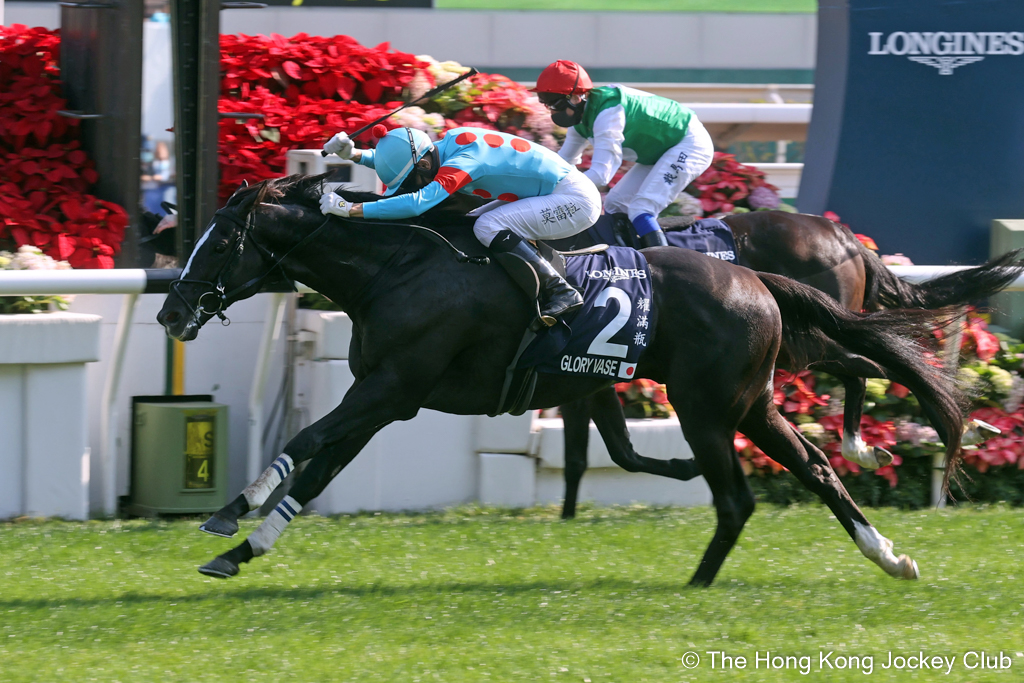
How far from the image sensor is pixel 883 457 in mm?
6422

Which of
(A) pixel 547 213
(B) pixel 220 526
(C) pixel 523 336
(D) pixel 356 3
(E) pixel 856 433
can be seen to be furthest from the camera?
(D) pixel 356 3

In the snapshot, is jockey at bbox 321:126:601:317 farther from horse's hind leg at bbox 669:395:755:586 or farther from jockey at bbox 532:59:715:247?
jockey at bbox 532:59:715:247

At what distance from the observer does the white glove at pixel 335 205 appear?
486cm

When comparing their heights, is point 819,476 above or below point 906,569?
above

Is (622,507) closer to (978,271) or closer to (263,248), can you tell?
(978,271)

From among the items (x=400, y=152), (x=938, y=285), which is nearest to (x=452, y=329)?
(x=400, y=152)

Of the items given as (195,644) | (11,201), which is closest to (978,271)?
(195,644)

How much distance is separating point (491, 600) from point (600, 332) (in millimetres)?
1095

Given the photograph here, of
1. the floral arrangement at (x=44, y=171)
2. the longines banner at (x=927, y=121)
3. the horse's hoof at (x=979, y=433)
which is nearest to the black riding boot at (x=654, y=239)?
the horse's hoof at (x=979, y=433)

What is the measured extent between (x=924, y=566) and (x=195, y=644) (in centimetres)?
295

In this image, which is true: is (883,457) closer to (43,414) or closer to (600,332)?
(600,332)

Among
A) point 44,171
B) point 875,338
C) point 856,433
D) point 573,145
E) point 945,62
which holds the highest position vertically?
point 945,62

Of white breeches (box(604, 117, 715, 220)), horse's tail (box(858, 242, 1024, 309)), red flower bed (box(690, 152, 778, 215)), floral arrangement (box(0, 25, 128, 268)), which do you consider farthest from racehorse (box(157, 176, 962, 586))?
red flower bed (box(690, 152, 778, 215))

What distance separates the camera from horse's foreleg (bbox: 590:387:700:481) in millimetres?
6117
